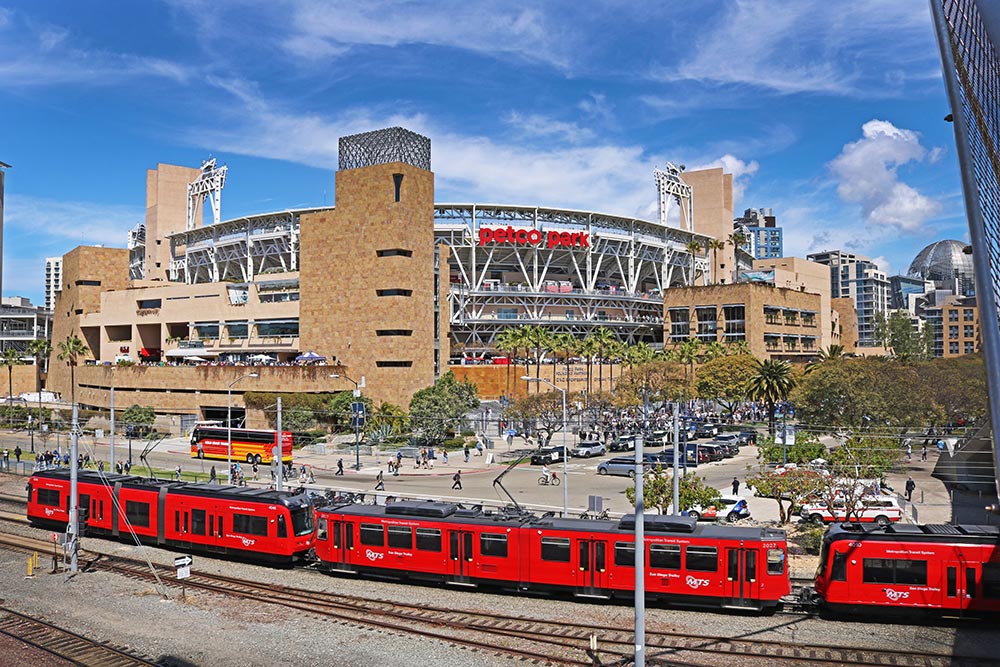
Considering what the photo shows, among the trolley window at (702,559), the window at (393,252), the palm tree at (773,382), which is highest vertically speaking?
the window at (393,252)

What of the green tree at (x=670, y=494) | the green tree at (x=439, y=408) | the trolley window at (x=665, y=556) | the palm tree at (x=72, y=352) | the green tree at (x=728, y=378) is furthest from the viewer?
the palm tree at (x=72, y=352)

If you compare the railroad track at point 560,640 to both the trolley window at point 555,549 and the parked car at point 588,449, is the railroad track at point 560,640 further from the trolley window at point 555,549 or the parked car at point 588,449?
the parked car at point 588,449

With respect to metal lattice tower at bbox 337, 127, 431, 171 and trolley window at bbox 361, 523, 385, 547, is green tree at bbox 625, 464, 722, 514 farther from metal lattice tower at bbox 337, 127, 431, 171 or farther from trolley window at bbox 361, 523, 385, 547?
metal lattice tower at bbox 337, 127, 431, 171

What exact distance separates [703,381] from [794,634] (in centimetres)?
6362

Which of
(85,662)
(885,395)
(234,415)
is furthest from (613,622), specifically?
(234,415)

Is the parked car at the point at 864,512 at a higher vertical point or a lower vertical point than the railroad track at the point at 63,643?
higher

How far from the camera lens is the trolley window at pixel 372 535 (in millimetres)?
28062

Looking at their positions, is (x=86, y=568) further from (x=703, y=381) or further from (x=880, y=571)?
(x=703, y=381)

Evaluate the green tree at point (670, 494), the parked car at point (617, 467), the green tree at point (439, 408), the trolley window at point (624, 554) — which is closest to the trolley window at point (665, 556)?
the trolley window at point (624, 554)

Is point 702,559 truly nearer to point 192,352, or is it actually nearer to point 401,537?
point 401,537

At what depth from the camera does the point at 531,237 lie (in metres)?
120

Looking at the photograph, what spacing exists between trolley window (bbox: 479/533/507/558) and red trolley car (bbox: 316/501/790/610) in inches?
1.3

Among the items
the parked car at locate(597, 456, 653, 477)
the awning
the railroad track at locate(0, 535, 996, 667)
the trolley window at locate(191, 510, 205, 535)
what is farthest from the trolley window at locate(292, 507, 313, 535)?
the awning

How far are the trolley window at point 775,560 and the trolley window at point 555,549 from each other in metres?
6.00
